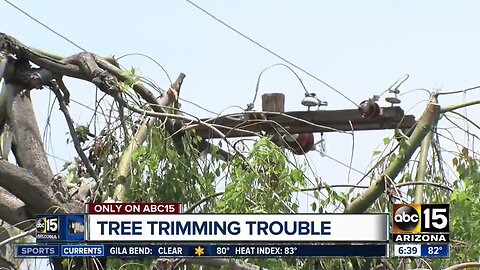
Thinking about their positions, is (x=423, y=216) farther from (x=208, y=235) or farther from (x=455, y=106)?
(x=208, y=235)

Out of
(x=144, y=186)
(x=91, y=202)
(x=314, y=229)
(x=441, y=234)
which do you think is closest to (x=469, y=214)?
(x=441, y=234)

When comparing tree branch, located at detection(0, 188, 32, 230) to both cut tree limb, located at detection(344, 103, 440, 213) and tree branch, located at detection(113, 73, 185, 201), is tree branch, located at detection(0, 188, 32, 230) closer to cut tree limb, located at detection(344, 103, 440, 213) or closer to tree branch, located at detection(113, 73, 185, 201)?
tree branch, located at detection(113, 73, 185, 201)

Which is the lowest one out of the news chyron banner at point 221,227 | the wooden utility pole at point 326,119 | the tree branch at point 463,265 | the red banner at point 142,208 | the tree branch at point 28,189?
the tree branch at point 463,265

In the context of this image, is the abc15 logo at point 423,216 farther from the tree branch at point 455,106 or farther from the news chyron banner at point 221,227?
the tree branch at point 455,106

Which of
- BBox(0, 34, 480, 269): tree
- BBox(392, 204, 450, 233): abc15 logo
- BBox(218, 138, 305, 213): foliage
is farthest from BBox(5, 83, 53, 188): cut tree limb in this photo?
BBox(392, 204, 450, 233): abc15 logo

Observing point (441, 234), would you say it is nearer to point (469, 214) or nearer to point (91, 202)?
point (469, 214)

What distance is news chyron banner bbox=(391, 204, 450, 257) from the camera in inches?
291

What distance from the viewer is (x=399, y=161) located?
23.8 feet

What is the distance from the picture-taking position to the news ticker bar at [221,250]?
24.2ft

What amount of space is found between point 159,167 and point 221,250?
0.71m

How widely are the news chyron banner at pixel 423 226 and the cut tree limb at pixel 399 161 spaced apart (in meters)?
0.25

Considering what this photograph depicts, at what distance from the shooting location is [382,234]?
296 inches

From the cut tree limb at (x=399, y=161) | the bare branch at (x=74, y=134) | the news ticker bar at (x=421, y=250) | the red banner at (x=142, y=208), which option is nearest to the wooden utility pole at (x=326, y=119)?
the bare branch at (x=74, y=134)

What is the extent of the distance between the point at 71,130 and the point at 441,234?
2.85 metres
